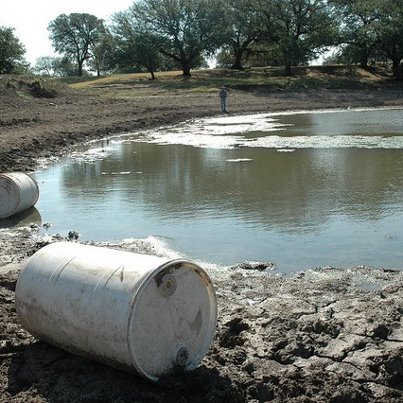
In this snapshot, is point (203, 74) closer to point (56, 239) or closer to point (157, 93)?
point (157, 93)

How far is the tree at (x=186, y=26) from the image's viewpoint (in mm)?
55406

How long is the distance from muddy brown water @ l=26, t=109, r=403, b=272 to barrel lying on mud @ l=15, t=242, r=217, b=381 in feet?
10.7

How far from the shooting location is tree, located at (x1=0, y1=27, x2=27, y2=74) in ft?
143

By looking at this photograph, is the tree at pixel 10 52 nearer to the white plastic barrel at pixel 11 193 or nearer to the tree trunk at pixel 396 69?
the tree trunk at pixel 396 69

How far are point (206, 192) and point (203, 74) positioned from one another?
143 feet

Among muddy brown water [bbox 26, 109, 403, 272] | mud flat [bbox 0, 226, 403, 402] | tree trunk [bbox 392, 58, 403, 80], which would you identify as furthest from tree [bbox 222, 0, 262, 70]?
mud flat [bbox 0, 226, 403, 402]

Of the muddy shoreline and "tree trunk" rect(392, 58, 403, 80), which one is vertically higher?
"tree trunk" rect(392, 58, 403, 80)

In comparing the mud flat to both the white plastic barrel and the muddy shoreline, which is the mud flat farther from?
the white plastic barrel

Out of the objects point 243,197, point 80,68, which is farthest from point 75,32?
point 243,197

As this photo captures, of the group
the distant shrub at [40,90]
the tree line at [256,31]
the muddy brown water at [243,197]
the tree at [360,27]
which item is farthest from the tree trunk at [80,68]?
the muddy brown water at [243,197]

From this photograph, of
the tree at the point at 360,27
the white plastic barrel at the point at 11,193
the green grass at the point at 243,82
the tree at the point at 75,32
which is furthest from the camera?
the tree at the point at 75,32

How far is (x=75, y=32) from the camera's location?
82750 mm

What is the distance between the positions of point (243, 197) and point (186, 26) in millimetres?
46710

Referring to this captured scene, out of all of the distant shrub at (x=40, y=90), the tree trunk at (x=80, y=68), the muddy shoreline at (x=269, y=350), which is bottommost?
the muddy shoreline at (x=269, y=350)
